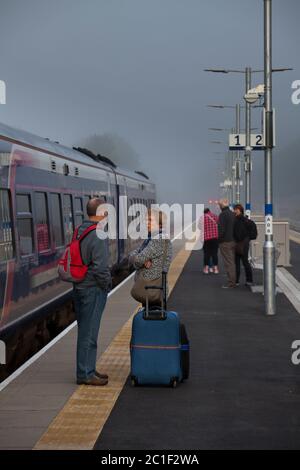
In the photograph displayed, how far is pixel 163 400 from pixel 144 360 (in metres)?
0.69

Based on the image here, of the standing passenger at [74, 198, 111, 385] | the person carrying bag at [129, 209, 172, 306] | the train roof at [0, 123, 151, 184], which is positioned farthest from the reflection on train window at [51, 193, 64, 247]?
the standing passenger at [74, 198, 111, 385]

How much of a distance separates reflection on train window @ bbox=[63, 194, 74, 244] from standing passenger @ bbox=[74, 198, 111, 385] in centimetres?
656

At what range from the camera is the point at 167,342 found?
9.59 metres

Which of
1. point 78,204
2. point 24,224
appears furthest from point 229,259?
point 24,224

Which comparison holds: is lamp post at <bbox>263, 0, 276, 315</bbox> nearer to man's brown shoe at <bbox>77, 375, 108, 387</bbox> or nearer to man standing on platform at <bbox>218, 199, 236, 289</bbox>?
man standing on platform at <bbox>218, 199, 236, 289</bbox>

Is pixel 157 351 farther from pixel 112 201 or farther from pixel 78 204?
pixel 112 201

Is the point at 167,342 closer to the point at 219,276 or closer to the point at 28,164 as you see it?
the point at 28,164

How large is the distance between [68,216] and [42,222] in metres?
2.56

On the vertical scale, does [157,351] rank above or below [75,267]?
below

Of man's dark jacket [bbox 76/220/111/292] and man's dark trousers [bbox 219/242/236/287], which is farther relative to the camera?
man's dark trousers [bbox 219/242/236/287]

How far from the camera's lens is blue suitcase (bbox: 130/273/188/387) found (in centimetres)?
956

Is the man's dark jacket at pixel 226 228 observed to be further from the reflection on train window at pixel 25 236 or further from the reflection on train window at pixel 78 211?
the reflection on train window at pixel 25 236

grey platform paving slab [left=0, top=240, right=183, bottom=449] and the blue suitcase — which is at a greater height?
the blue suitcase

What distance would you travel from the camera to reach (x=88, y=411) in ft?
27.6
